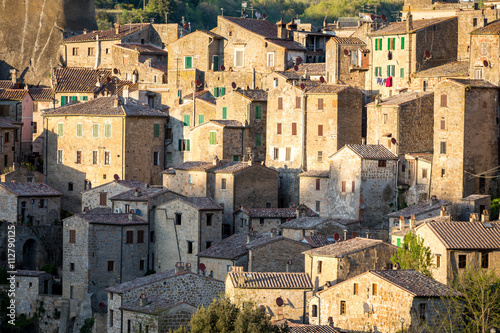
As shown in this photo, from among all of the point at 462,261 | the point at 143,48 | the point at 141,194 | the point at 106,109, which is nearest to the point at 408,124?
the point at 462,261

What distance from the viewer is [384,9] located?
363 ft

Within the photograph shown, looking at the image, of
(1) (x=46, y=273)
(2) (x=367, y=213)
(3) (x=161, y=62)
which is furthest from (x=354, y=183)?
(3) (x=161, y=62)

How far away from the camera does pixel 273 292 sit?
4706 cm

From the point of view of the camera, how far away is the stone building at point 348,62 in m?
66.0

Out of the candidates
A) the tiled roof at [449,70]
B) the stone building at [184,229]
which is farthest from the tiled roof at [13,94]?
the tiled roof at [449,70]

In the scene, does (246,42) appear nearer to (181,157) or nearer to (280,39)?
(280,39)

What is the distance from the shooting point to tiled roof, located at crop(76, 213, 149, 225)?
56.8m

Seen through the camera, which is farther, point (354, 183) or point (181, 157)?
point (181, 157)

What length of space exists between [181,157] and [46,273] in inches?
456

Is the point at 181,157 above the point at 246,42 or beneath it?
beneath

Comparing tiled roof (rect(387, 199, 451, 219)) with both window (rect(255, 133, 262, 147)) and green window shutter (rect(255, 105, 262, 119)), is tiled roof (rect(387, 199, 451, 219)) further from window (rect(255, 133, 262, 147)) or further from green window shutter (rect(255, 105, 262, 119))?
green window shutter (rect(255, 105, 262, 119))

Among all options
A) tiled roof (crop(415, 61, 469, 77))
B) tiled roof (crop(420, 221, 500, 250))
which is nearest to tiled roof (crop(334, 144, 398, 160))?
tiled roof (crop(415, 61, 469, 77))

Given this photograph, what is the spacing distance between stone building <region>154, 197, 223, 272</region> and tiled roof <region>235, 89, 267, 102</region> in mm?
8859

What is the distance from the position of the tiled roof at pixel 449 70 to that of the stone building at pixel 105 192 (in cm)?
1584
